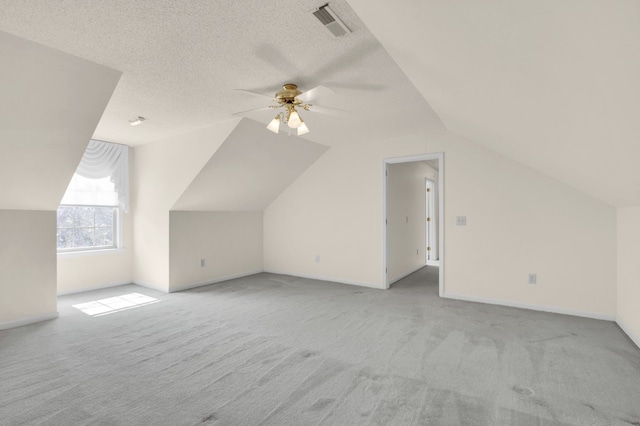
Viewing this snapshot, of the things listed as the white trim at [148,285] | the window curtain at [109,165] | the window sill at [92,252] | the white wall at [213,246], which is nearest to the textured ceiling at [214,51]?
the window curtain at [109,165]

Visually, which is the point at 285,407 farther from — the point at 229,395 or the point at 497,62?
the point at 497,62

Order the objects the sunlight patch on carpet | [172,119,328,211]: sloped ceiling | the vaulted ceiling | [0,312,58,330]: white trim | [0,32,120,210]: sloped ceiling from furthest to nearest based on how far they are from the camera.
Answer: [172,119,328,211]: sloped ceiling → the sunlight patch on carpet → [0,312,58,330]: white trim → [0,32,120,210]: sloped ceiling → the vaulted ceiling

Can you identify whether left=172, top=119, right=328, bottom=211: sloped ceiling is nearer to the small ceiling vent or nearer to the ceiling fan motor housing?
the ceiling fan motor housing

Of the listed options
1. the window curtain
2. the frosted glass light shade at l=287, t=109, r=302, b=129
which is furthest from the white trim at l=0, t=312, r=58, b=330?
the frosted glass light shade at l=287, t=109, r=302, b=129

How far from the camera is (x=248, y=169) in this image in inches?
191

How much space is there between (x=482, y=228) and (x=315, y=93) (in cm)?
288

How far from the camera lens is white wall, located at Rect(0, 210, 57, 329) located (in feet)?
10.9

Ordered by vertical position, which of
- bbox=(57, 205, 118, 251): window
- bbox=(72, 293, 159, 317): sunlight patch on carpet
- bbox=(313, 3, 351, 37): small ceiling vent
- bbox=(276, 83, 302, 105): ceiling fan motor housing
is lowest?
bbox=(72, 293, 159, 317): sunlight patch on carpet

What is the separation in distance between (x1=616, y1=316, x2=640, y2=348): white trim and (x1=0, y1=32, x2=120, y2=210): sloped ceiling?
196 inches

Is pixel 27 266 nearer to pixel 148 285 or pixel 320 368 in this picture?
pixel 148 285

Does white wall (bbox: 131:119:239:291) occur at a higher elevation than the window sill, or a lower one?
higher

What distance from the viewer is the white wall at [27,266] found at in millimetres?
3309

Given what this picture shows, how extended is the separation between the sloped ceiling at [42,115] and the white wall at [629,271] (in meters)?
4.73

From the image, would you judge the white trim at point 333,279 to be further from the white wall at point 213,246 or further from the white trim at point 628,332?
the white trim at point 628,332
